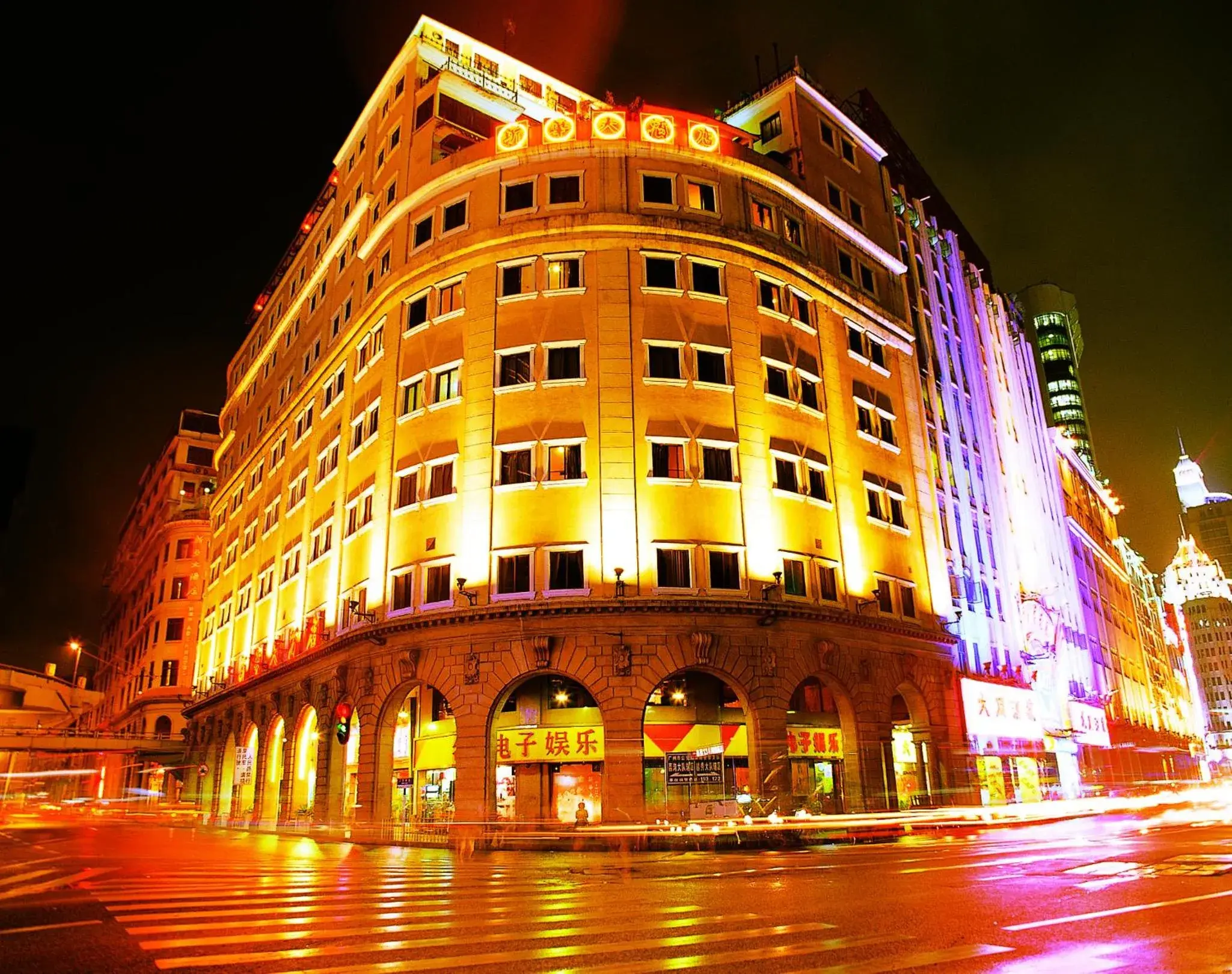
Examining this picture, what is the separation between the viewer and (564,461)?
33.5 meters

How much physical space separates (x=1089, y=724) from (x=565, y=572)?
4848 centimetres

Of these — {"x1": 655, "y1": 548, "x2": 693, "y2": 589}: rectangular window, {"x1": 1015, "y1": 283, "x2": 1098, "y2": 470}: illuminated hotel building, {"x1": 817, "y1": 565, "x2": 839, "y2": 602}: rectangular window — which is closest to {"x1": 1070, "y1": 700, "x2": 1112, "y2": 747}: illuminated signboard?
{"x1": 817, "y1": 565, "x2": 839, "y2": 602}: rectangular window

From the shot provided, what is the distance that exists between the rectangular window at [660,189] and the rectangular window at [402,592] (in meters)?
18.7

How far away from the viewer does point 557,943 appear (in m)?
9.45

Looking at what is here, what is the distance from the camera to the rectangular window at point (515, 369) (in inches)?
1378

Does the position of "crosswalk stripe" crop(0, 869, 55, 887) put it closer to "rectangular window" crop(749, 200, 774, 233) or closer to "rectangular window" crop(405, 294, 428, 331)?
"rectangular window" crop(405, 294, 428, 331)

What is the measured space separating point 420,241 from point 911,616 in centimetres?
2782

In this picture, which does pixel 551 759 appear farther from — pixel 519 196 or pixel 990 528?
pixel 990 528

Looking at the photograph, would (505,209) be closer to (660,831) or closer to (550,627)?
(550,627)

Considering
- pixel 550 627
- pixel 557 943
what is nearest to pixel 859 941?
pixel 557 943

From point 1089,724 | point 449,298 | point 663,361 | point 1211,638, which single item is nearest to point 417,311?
point 449,298

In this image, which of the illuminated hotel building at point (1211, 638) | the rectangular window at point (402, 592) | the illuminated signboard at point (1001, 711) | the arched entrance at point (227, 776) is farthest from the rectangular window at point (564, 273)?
the illuminated hotel building at point (1211, 638)

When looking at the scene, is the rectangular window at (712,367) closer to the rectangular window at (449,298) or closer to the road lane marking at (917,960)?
the rectangular window at (449,298)

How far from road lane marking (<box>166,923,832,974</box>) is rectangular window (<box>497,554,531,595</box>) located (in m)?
22.7
